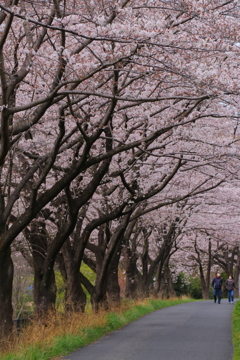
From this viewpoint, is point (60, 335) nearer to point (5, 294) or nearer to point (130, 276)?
point (5, 294)

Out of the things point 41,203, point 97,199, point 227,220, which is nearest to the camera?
point 41,203

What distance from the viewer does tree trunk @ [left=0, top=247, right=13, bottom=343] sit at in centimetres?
1007

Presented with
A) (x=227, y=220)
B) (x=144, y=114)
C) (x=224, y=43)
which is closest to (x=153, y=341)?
(x=144, y=114)

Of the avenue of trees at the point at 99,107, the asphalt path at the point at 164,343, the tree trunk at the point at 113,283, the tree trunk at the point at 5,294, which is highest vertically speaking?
the avenue of trees at the point at 99,107

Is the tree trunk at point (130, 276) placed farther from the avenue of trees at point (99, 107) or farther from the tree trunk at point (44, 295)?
the tree trunk at point (44, 295)

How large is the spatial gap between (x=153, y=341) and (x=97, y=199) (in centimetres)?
729

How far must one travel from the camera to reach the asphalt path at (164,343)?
9031 millimetres

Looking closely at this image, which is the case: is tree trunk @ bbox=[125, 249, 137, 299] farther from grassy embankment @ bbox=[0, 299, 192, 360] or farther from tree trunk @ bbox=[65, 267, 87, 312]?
tree trunk @ bbox=[65, 267, 87, 312]

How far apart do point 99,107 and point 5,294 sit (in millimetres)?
4764

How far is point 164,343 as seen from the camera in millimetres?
10781

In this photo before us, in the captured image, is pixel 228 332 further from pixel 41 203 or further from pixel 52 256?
pixel 41 203

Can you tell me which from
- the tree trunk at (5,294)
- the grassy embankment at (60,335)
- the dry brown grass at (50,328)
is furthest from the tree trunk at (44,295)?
the tree trunk at (5,294)

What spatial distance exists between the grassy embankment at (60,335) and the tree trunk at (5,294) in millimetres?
354

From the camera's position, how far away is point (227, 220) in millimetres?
31031
